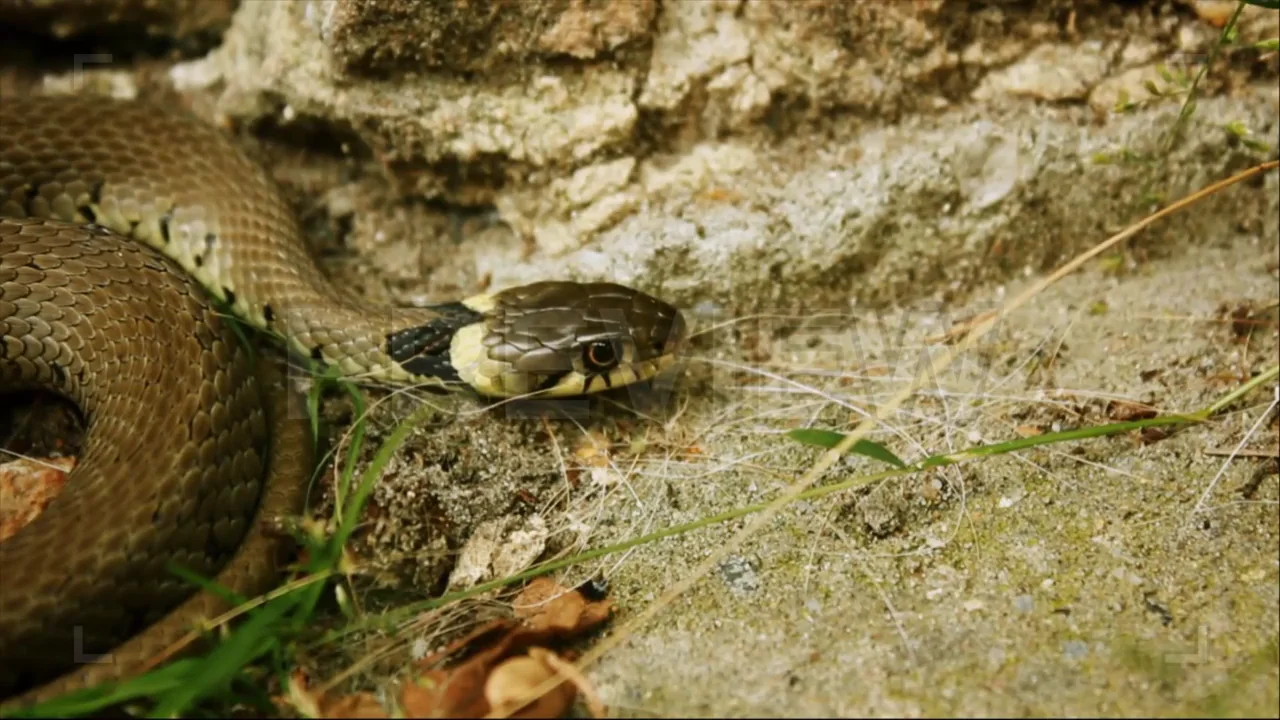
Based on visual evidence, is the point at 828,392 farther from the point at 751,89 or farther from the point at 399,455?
the point at 399,455

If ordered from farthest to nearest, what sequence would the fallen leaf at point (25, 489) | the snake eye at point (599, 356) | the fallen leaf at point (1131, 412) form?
the snake eye at point (599, 356), the fallen leaf at point (1131, 412), the fallen leaf at point (25, 489)

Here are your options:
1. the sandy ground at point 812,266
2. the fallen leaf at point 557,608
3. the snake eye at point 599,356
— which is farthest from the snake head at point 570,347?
the fallen leaf at point 557,608

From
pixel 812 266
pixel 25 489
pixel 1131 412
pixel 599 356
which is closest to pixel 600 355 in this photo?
pixel 599 356

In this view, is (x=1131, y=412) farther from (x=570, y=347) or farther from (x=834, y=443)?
(x=570, y=347)

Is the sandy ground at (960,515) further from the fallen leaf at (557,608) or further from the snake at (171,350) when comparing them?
the snake at (171,350)

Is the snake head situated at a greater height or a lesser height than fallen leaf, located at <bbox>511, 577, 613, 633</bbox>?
greater

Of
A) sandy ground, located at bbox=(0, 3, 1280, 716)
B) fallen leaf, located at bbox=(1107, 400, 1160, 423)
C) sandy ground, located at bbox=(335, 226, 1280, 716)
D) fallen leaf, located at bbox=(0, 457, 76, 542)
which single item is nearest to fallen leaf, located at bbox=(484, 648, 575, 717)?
sandy ground, located at bbox=(335, 226, 1280, 716)

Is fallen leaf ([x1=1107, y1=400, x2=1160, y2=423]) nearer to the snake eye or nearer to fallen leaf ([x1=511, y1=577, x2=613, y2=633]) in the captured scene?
the snake eye
